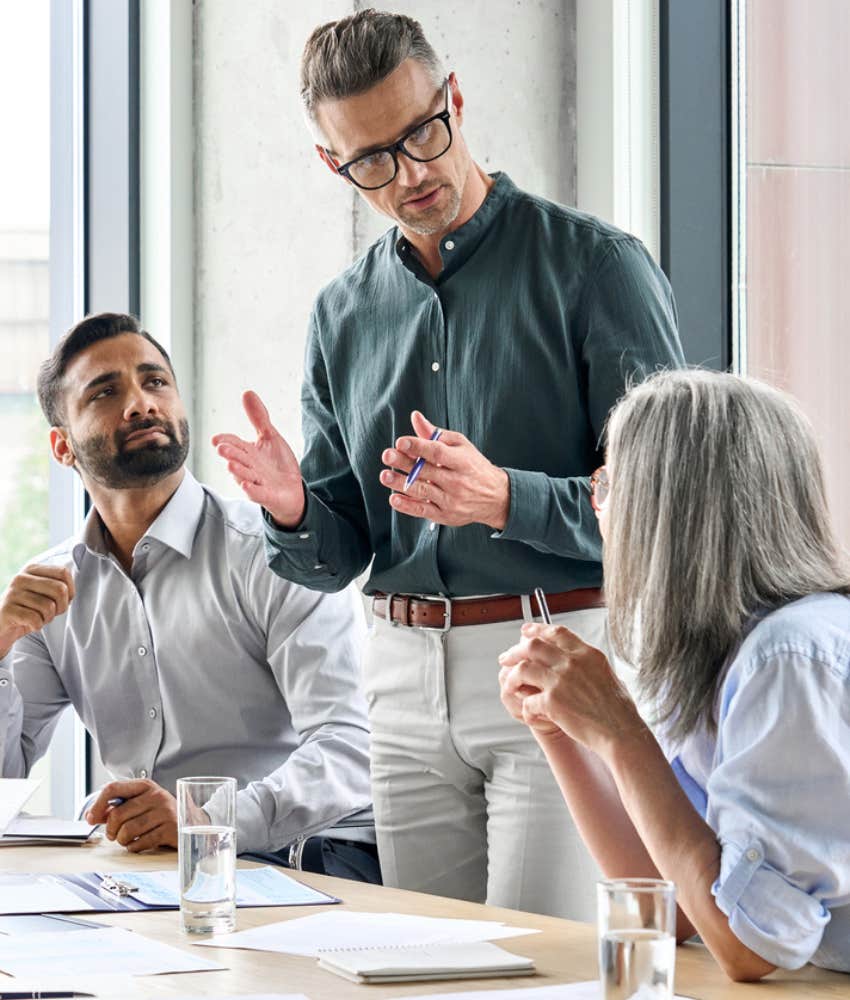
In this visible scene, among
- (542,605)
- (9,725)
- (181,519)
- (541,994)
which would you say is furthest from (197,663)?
(541,994)

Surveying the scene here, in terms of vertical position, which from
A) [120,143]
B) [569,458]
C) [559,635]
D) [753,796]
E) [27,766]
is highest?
[120,143]

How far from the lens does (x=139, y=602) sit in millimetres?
2670

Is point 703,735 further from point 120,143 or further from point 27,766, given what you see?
point 120,143

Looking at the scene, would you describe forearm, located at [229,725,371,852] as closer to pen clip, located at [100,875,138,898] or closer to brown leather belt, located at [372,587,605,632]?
brown leather belt, located at [372,587,605,632]

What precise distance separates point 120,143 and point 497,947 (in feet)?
9.40

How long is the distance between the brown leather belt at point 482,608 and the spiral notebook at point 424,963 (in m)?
0.76

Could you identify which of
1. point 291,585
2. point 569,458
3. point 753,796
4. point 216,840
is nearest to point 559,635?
point 753,796

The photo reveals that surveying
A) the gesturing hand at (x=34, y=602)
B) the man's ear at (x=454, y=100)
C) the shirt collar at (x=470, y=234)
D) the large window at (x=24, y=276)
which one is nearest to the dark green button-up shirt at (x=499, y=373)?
the shirt collar at (x=470, y=234)

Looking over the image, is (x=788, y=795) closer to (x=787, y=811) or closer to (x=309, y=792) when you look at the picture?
(x=787, y=811)

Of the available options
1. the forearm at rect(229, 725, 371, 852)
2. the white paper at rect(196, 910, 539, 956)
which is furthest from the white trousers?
the white paper at rect(196, 910, 539, 956)

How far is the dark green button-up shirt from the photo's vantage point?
6.89 feet

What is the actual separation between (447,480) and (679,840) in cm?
67

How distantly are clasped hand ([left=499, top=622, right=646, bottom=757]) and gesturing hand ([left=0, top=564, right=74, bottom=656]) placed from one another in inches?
46.4

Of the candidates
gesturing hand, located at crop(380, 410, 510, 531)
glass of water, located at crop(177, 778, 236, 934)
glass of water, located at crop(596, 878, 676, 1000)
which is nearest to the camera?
glass of water, located at crop(596, 878, 676, 1000)
